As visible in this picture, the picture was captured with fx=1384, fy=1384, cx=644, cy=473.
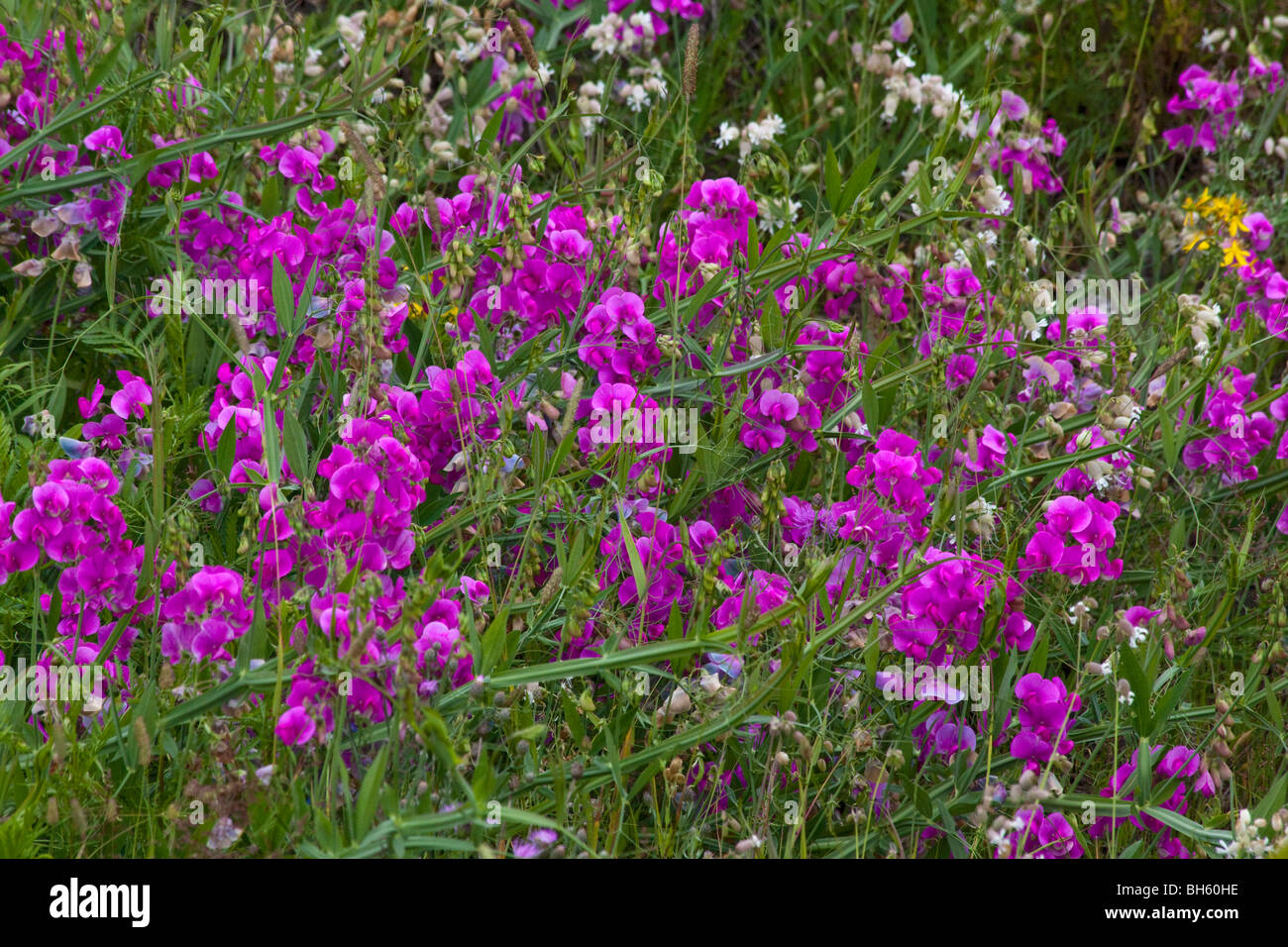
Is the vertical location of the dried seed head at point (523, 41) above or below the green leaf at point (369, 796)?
above

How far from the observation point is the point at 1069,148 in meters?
4.14

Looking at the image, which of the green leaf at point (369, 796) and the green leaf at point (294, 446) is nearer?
the green leaf at point (369, 796)

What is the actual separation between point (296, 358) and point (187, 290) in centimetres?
26

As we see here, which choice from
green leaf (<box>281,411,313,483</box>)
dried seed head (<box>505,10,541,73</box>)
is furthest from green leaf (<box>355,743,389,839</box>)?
dried seed head (<box>505,10,541,73</box>)

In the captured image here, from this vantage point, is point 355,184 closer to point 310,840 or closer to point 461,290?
point 461,290

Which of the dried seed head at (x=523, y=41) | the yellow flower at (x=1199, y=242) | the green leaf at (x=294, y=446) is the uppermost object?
the dried seed head at (x=523, y=41)

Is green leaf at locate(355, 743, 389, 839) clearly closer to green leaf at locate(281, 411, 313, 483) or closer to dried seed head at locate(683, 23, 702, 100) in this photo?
green leaf at locate(281, 411, 313, 483)

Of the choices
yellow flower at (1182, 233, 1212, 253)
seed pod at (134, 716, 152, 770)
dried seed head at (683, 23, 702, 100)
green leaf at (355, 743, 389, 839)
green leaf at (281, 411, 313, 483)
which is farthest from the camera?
yellow flower at (1182, 233, 1212, 253)

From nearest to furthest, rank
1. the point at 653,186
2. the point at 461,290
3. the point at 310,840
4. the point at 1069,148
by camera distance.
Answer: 1. the point at 310,840
2. the point at 653,186
3. the point at 461,290
4. the point at 1069,148

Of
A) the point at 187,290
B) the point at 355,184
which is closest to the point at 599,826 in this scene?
the point at 187,290

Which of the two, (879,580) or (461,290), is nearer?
(879,580)

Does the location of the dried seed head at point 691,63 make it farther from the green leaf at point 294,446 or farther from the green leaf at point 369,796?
the green leaf at point 369,796

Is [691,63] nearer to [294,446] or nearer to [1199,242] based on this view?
[294,446]

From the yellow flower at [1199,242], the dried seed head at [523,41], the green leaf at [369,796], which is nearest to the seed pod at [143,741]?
the green leaf at [369,796]
